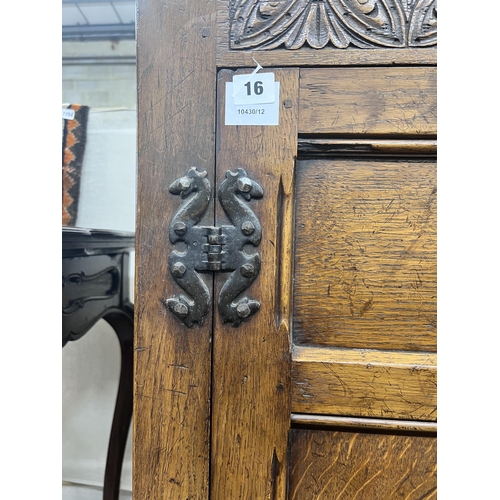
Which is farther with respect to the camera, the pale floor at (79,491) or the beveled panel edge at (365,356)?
the pale floor at (79,491)

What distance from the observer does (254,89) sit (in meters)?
0.50

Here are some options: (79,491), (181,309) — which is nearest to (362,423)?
(181,309)

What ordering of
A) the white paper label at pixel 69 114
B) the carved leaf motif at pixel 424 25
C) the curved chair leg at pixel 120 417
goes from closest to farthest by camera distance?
the carved leaf motif at pixel 424 25 < the curved chair leg at pixel 120 417 < the white paper label at pixel 69 114

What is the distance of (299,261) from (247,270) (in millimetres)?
67

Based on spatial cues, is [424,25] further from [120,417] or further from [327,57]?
[120,417]

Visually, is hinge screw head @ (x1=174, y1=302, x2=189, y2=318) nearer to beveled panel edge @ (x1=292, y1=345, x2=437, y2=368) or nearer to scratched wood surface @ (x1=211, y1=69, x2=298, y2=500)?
scratched wood surface @ (x1=211, y1=69, x2=298, y2=500)

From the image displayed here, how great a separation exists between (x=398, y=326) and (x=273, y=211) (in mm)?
207

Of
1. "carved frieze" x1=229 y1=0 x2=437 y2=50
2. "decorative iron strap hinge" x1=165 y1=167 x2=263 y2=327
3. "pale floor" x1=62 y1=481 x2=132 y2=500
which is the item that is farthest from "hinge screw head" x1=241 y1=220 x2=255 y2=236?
"pale floor" x1=62 y1=481 x2=132 y2=500

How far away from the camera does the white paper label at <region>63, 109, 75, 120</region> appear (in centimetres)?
100

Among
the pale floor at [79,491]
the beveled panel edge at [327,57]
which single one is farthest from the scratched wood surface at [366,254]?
the pale floor at [79,491]

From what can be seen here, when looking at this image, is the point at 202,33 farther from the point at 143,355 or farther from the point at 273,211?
the point at 143,355

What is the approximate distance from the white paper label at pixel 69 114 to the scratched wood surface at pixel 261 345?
25.5 inches

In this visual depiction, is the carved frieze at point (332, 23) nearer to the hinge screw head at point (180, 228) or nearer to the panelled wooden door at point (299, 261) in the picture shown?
the panelled wooden door at point (299, 261)

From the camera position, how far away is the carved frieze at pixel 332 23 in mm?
483
